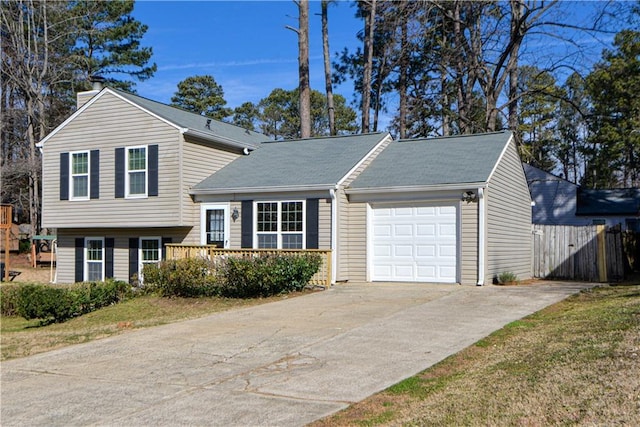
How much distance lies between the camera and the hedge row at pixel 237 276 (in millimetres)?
14781

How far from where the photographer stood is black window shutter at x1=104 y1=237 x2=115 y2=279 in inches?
834

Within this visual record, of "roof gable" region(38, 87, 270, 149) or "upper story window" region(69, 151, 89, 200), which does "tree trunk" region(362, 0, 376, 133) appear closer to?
"roof gable" region(38, 87, 270, 149)

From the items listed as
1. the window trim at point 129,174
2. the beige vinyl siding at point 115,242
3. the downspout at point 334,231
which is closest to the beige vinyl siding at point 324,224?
the downspout at point 334,231

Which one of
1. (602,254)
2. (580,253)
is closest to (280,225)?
(580,253)

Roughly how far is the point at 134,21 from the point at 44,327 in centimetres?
3141

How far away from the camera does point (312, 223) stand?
1733 centimetres

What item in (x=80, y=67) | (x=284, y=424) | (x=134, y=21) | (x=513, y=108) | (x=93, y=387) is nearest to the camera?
(x=284, y=424)

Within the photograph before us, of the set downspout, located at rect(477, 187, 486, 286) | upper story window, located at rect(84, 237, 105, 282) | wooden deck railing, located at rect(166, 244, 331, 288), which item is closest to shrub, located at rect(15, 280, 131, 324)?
wooden deck railing, located at rect(166, 244, 331, 288)

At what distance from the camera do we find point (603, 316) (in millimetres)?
9500

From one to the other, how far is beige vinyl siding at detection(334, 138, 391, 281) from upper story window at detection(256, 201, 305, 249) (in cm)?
109

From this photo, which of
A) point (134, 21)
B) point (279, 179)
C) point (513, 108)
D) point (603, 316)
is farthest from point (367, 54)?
point (603, 316)

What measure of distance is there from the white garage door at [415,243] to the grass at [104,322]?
10.9 ft

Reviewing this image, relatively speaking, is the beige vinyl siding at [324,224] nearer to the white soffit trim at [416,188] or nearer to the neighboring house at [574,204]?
the white soffit trim at [416,188]

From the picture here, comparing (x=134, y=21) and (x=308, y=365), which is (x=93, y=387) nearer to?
(x=308, y=365)
